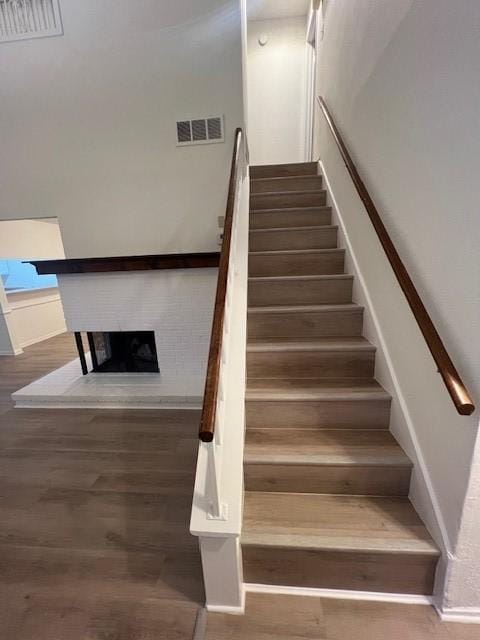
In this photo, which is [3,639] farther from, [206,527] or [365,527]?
[365,527]

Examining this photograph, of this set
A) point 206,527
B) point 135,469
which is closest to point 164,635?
point 206,527

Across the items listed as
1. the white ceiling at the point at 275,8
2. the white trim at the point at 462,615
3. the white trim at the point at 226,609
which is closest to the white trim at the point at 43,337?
the white trim at the point at 226,609

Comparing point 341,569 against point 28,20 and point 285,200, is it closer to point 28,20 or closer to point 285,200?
point 285,200

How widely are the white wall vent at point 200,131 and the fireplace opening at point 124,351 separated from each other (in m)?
2.16

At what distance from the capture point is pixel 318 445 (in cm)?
148

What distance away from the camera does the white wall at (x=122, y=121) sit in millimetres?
2611

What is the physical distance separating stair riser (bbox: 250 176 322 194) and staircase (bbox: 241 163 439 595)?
0.90 metres

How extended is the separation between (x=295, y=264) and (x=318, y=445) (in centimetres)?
136

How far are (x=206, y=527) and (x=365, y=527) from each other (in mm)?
707

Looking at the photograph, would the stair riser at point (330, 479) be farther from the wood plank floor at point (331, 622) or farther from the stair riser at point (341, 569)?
the wood plank floor at point (331, 622)

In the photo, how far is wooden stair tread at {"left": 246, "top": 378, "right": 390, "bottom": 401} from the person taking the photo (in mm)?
1567

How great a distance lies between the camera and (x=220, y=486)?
115 centimetres

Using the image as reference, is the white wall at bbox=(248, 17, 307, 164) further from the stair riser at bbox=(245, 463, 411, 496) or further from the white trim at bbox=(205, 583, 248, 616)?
the white trim at bbox=(205, 583, 248, 616)

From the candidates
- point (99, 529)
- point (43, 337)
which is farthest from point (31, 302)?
point (99, 529)
